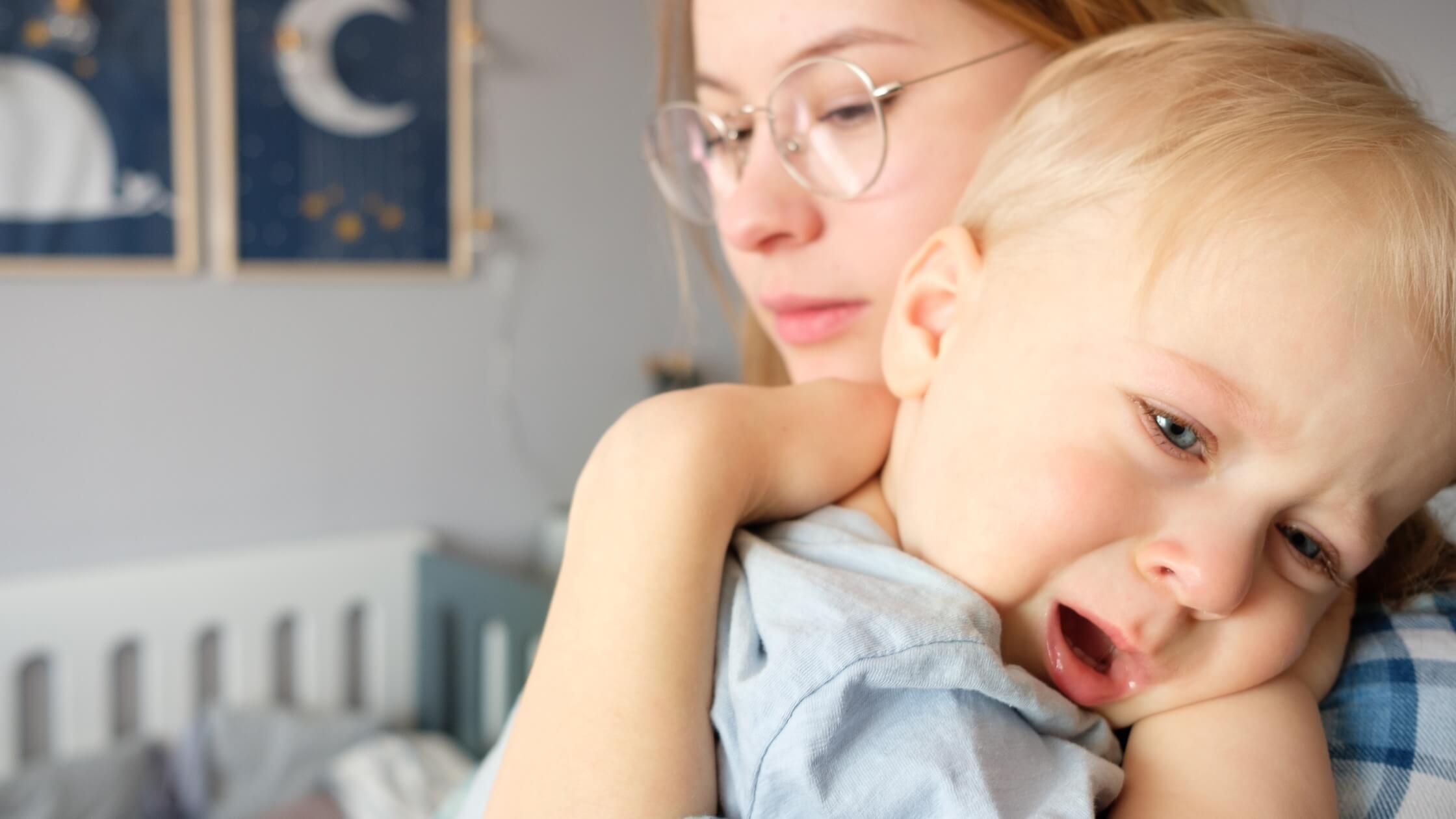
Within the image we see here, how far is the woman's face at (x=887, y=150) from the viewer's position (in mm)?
820

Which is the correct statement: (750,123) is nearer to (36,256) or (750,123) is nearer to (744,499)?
(744,499)

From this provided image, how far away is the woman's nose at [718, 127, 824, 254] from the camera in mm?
851

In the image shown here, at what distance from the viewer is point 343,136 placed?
7.77 feet

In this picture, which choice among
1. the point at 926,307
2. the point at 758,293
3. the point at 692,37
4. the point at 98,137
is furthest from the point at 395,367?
the point at 926,307

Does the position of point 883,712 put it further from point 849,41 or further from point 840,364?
point 849,41

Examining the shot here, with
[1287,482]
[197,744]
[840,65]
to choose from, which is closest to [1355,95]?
[1287,482]

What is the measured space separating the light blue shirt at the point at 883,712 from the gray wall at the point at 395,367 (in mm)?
2013

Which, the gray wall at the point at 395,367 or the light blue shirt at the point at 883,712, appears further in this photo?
the gray wall at the point at 395,367

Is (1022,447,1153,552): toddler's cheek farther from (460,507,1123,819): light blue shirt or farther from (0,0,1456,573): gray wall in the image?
(0,0,1456,573): gray wall

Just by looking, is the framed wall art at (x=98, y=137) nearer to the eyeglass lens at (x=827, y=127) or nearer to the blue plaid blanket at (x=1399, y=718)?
the eyeglass lens at (x=827, y=127)

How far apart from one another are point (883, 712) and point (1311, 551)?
287 millimetres

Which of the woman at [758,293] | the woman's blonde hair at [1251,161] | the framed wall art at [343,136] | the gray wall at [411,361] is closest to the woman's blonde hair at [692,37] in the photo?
the woman at [758,293]

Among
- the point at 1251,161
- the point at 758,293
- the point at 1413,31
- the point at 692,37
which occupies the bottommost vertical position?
the point at 758,293

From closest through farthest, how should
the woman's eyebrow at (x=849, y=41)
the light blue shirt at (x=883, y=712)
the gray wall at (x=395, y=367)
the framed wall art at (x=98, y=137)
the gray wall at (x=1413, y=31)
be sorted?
the light blue shirt at (x=883, y=712), the woman's eyebrow at (x=849, y=41), the gray wall at (x=1413, y=31), the framed wall art at (x=98, y=137), the gray wall at (x=395, y=367)
